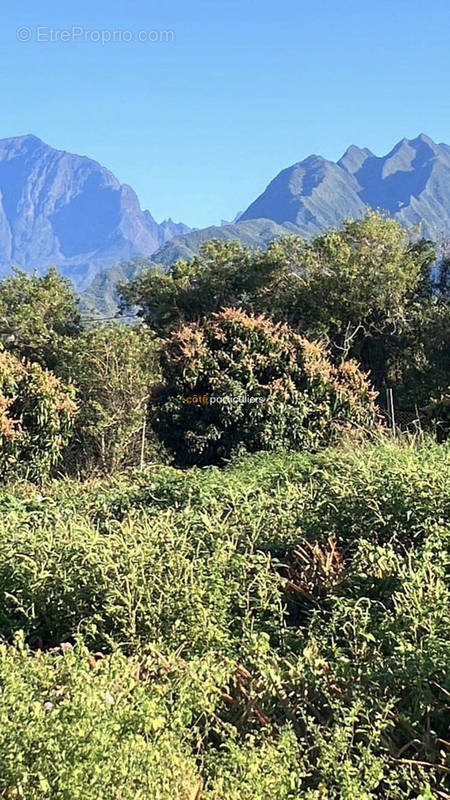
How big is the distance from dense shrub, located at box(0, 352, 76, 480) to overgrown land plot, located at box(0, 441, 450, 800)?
174 inches

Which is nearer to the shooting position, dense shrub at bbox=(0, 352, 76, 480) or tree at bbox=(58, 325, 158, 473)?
dense shrub at bbox=(0, 352, 76, 480)

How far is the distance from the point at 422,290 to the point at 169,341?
5.52 meters

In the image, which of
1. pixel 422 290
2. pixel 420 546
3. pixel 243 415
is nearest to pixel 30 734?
pixel 420 546

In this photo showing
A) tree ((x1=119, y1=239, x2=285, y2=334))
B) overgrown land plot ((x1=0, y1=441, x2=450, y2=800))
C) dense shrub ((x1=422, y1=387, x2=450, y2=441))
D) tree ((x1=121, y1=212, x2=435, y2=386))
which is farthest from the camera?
tree ((x1=119, y1=239, x2=285, y2=334))

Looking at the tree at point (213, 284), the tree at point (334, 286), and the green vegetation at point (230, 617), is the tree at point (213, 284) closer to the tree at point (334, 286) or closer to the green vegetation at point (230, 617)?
the tree at point (334, 286)

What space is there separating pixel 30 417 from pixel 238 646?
6633mm

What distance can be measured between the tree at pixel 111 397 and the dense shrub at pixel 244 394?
1237 millimetres

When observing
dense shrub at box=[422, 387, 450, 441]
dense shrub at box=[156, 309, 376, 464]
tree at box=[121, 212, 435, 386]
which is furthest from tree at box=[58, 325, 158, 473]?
dense shrub at box=[422, 387, 450, 441]

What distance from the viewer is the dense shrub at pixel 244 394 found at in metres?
8.88

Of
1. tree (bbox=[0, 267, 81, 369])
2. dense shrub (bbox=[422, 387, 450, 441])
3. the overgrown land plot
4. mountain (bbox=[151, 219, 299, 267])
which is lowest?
the overgrown land plot

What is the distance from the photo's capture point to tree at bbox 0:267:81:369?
11.7m

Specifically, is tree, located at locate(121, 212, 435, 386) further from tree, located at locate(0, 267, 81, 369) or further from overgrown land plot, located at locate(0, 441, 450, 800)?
overgrown land plot, located at locate(0, 441, 450, 800)

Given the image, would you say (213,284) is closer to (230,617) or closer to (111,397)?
(111,397)

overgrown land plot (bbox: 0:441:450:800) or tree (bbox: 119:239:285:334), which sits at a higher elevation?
tree (bbox: 119:239:285:334)
